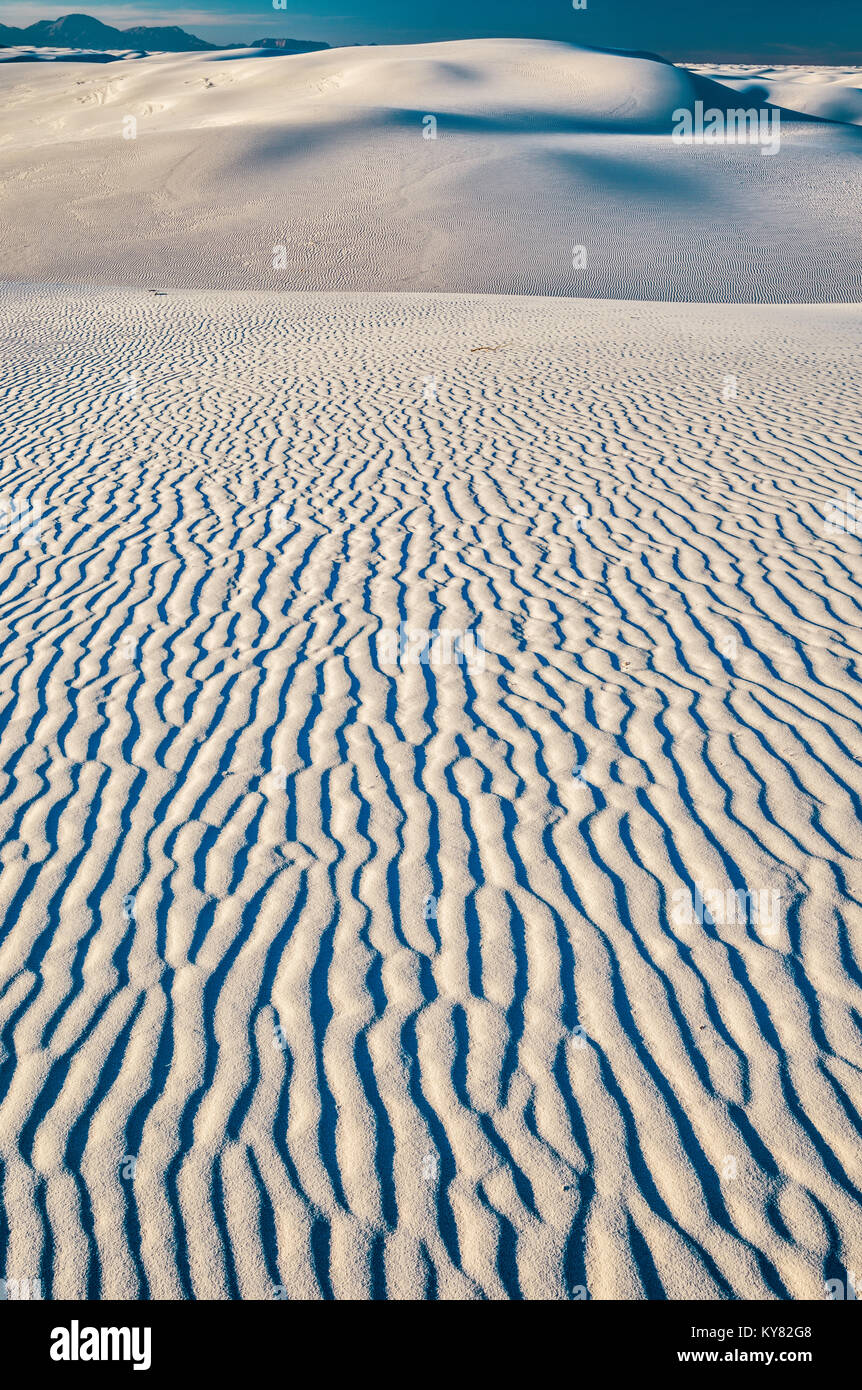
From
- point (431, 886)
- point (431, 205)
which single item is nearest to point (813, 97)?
point (431, 205)

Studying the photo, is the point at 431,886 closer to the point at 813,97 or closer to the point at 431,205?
the point at 431,205

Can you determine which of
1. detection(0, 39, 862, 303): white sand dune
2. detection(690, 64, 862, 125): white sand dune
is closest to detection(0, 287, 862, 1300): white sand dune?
detection(0, 39, 862, 303): white sand dune

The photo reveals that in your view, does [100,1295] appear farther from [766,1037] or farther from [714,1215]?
[766,1037]

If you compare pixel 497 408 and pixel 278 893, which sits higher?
pixel 497 408

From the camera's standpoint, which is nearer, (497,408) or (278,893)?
(278,893)

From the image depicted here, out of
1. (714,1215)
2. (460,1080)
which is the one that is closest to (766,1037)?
(714,1215)
